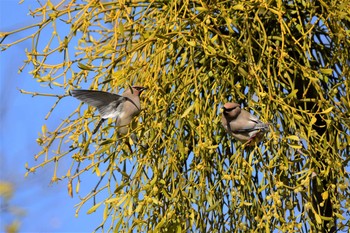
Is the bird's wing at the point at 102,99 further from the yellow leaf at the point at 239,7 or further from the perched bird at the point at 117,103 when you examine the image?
the yellow leaf at the point at 239,7

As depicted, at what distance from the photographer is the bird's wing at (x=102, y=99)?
77.0 inches

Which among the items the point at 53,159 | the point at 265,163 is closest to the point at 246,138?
the point at 265,163

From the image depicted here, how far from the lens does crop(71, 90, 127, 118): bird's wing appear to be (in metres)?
1.96

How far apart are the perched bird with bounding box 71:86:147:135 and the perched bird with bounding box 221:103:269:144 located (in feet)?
0.71

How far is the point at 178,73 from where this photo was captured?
2.14 metres

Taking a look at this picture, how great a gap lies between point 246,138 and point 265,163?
0.30 feet

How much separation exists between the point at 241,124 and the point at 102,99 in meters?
0.34

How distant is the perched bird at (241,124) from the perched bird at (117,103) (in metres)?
0.22

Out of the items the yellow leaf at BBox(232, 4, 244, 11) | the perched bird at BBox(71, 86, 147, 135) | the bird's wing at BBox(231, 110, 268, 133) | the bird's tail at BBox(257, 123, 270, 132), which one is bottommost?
the bird's tail at BBox(257, 123, 270, 132)

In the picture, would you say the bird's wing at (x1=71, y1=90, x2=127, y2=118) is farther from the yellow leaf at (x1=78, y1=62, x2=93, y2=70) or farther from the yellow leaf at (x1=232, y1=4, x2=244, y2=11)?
the yellow leaf at (x1=232, y1=4, x2=244, y2=11)

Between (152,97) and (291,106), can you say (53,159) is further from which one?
(291,106)

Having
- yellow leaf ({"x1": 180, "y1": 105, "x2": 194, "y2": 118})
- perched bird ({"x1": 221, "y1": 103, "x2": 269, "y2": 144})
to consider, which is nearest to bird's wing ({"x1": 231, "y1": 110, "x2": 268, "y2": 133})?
perched bird ({"x1": 221, "y1": 103, "x2": 269, "y2": 144})

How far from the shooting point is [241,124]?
1.95m

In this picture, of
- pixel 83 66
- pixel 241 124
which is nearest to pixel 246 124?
pixel 241 124
